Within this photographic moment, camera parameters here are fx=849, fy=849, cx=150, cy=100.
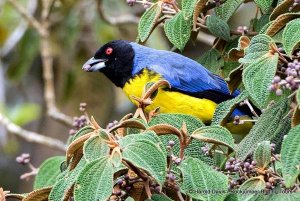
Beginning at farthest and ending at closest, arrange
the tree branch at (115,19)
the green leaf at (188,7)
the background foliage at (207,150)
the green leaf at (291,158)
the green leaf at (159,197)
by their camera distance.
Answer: the tree branch at (115,19)
the green leaf at (188,7)
the green leaf at (159,197)
the background foliage at (207,150)
the green leaf at (291,158)

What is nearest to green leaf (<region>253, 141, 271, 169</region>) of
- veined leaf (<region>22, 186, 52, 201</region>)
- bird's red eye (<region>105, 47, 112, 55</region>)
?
veined leaf (<region>22, 186, 52, 201</region>)

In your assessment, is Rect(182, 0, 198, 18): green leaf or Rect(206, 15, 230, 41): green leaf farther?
Rect(206, 15, 230, 41): green leaf

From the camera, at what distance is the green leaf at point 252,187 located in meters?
2.33

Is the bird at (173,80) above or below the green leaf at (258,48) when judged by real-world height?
below

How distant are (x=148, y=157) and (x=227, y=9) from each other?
1.11 metres

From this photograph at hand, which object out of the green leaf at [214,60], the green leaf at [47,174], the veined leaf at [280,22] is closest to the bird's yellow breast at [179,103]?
the green leaf at [214,60]

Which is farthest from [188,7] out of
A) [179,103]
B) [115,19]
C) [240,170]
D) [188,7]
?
[115,19]

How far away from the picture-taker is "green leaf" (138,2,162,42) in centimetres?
320

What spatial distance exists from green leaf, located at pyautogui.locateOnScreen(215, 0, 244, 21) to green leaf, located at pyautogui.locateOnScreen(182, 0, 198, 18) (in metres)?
0.18

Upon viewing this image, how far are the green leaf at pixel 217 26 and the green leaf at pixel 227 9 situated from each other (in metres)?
0.02

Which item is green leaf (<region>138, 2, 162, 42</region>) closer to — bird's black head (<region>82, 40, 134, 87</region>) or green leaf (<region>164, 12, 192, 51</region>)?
green leaf (<region>164, 12, 192, 51</region>)

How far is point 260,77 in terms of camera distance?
2.51 m

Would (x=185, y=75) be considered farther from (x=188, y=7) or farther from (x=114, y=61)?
(x=188, y=7)

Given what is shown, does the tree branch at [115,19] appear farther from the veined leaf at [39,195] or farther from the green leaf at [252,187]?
the green leaf at [252,187]
